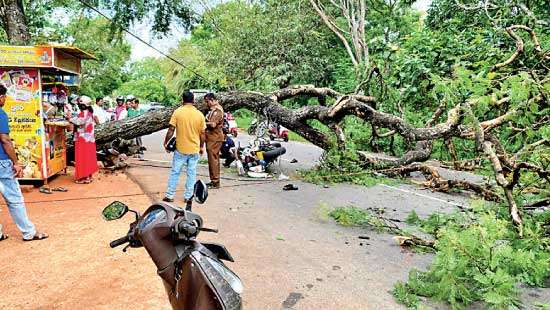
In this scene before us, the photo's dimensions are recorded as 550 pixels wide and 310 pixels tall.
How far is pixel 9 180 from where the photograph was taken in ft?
15.5

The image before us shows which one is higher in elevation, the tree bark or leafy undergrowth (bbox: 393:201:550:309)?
the tree bark

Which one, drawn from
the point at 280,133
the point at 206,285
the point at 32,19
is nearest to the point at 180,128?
the point at 206,285

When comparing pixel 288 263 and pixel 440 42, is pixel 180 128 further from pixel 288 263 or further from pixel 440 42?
pixel 440 42

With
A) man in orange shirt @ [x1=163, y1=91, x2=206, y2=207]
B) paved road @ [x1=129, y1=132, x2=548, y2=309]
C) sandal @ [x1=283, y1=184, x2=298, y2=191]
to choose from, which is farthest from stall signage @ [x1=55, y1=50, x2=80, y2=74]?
sandal @ [x1=283, y1=184, x2=298, y2=191]

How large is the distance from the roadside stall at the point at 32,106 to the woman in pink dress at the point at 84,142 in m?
0.30

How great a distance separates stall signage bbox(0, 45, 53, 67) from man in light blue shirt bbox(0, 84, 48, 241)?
8.57 feet

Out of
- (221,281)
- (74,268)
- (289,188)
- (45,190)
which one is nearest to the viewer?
(221,281)

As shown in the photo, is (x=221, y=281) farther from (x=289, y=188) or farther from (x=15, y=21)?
(x=15, y=21)

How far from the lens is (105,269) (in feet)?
13.6

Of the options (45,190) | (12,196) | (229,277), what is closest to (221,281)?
(229,277)

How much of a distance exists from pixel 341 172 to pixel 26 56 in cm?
674

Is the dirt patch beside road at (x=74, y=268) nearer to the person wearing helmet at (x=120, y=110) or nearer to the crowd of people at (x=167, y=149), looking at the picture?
the crowd of people at (x=167, y=149)

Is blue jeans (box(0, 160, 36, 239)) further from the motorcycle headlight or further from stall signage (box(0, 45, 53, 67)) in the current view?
the motorcycle headlight

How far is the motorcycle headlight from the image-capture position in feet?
6.03
